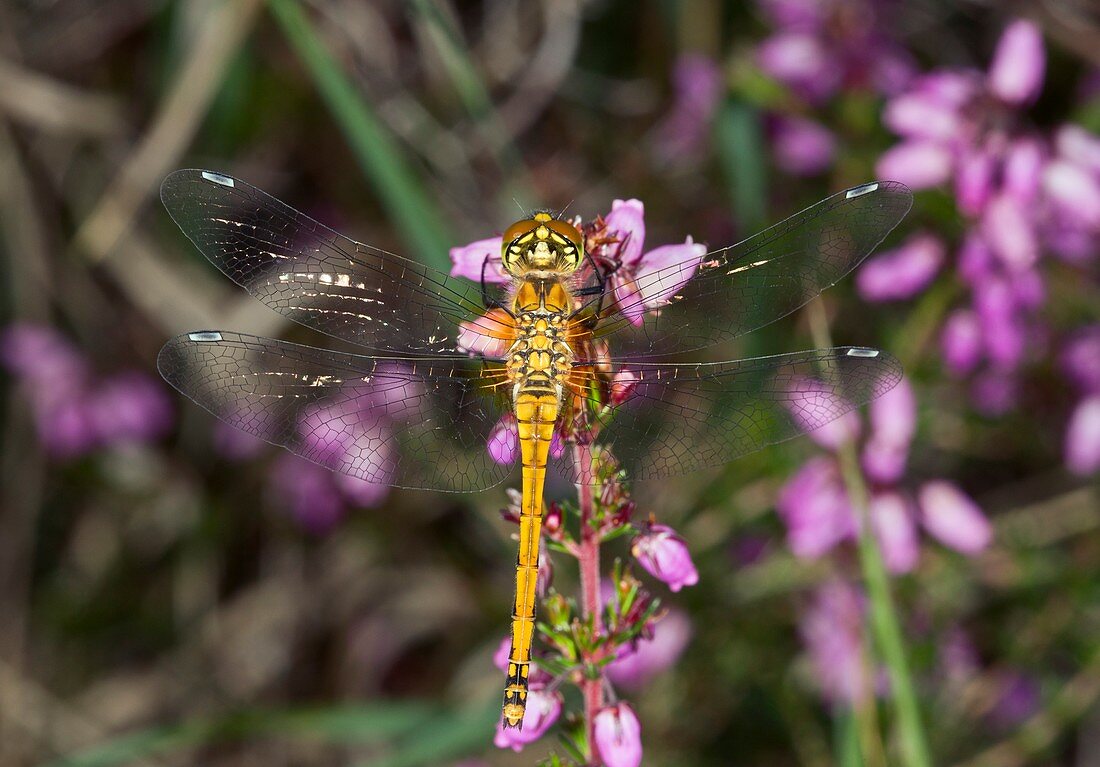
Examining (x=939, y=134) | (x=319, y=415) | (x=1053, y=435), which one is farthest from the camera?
(x=1053, y=435)

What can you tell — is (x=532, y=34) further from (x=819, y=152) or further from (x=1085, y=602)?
(x=1085, y=602)

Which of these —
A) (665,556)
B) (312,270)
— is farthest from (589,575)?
(312,270)

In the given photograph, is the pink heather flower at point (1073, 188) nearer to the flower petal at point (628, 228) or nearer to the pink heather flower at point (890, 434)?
the pink heather flower at point (890, 434)

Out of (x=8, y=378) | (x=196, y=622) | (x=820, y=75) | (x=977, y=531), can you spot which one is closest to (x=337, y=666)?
(x=196, y=622)

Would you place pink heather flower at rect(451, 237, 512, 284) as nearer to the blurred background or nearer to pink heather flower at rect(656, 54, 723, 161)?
the blurred background

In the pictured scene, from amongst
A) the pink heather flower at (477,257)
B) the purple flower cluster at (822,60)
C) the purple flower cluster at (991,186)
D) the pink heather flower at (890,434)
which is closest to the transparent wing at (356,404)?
the pink heather flower at (477,257)

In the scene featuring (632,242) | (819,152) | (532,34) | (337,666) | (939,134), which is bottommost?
(632,242)

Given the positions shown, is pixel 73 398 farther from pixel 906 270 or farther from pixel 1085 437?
pixel 1085 437
